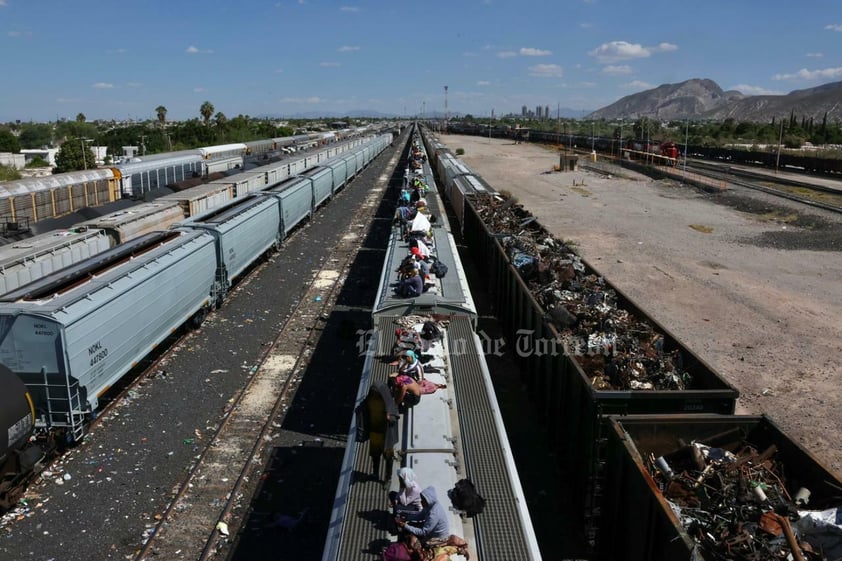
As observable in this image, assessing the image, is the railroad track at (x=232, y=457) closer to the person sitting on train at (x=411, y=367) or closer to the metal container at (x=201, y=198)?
the person sitting on train at (x=411, y=367)

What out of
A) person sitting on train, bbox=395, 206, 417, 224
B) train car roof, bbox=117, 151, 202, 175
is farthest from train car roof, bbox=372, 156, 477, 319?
train car roof, bbox=117, 151, 202, 175

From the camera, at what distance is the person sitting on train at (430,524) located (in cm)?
541

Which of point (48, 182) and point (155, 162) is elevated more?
point (155, 162)

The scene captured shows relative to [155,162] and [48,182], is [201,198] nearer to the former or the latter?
[48,182]

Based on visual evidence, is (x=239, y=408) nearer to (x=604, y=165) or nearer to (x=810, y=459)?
(x=810, y=459)

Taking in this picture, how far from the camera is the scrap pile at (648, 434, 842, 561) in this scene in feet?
18.6

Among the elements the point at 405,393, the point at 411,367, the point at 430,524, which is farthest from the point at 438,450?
the point at 411,367

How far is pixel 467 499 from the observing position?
19.0 feet

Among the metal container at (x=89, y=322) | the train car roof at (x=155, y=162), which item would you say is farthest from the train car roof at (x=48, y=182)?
the metal container at (x=89, y=322)

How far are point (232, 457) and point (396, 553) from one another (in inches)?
237

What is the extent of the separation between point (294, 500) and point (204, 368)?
560cm

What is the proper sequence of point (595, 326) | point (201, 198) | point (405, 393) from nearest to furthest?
point (405, 393), point (595, 326), point (201, 198)

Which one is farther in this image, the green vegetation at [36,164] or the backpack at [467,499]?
the green vegetation at [36,164]

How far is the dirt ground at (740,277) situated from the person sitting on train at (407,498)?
24.8 ft
